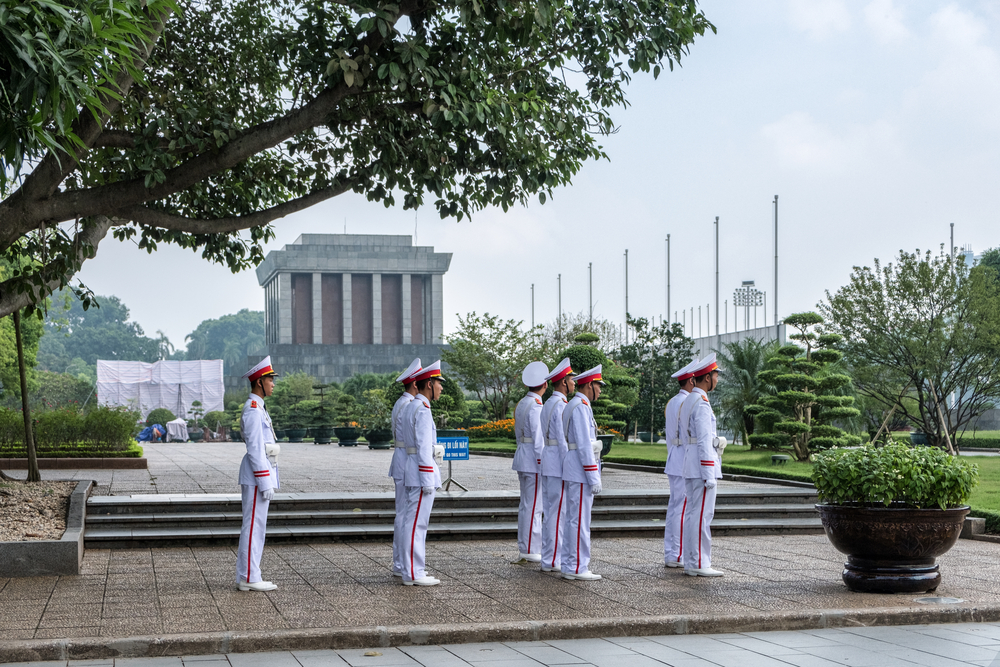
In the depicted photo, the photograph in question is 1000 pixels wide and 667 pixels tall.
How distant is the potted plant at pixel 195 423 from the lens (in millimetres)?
50688

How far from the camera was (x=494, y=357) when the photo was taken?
37531 millimetres

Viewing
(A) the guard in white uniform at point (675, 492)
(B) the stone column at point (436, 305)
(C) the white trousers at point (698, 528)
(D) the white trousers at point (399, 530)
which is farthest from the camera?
(B) the stone column at point (436, 305)

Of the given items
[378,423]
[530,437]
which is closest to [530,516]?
[530,437]

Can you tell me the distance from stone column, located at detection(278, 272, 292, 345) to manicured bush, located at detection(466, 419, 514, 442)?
4993 cm

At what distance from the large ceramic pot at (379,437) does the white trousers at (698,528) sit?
2076 centimetres

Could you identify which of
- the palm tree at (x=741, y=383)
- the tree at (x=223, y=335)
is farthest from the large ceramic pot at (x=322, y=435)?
the tree at (x=223, y=335)

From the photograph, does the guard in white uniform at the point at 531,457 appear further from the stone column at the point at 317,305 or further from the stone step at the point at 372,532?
the stone column at the point at 317,305

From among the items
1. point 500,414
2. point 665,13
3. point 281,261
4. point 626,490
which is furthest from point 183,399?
point 665,13

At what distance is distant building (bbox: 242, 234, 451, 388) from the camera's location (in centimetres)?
7756

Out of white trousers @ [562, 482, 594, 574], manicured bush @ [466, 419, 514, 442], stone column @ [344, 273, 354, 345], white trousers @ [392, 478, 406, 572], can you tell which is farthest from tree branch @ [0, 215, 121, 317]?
stone column @ [344, 273, 354, 345]

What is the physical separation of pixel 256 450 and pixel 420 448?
1.34 m

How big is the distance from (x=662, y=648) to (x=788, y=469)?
43.3ft

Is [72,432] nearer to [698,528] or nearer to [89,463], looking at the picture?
[89,463]

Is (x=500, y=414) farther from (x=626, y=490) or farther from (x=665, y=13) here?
(x=665, y=13)
